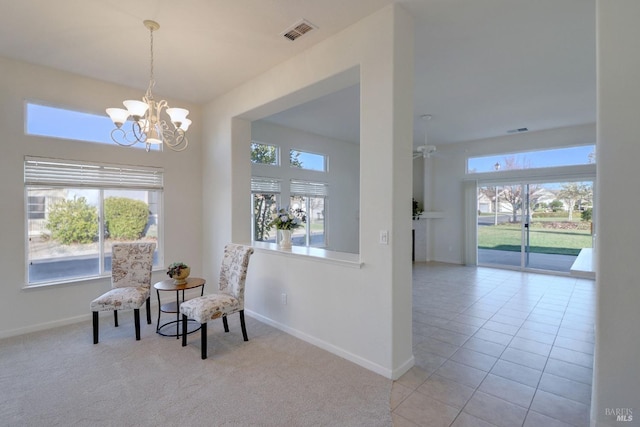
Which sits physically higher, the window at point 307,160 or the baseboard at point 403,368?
the window at point 307,160

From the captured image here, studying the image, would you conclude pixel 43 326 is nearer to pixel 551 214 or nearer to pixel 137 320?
pixel 137 320

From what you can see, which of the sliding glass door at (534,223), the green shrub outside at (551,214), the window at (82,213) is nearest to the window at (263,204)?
the window at (82,213)

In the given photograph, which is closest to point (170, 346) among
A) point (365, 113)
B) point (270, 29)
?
point (365, 113)

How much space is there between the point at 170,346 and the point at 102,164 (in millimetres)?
2649

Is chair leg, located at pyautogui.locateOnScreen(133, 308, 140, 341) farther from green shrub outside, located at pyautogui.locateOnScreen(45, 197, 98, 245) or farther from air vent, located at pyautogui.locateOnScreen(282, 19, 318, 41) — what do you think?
air vent, located at pyautogui.locateOnScreen(282, 19, 318, 41)

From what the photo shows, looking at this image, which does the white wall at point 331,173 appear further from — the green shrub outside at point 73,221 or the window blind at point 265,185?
the green shrub outside at point 73,221

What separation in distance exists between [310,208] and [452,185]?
3964 millimetres

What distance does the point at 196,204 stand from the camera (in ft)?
16.2

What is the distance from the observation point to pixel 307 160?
280 inches

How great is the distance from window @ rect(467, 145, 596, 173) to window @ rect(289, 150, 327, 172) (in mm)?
3870

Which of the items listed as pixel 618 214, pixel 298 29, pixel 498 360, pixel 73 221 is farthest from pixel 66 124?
pixel 498 360

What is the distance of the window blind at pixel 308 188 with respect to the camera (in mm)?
6816

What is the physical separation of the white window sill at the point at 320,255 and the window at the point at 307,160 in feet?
10.4

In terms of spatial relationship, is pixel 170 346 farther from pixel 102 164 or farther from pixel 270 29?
pixel 270 29
